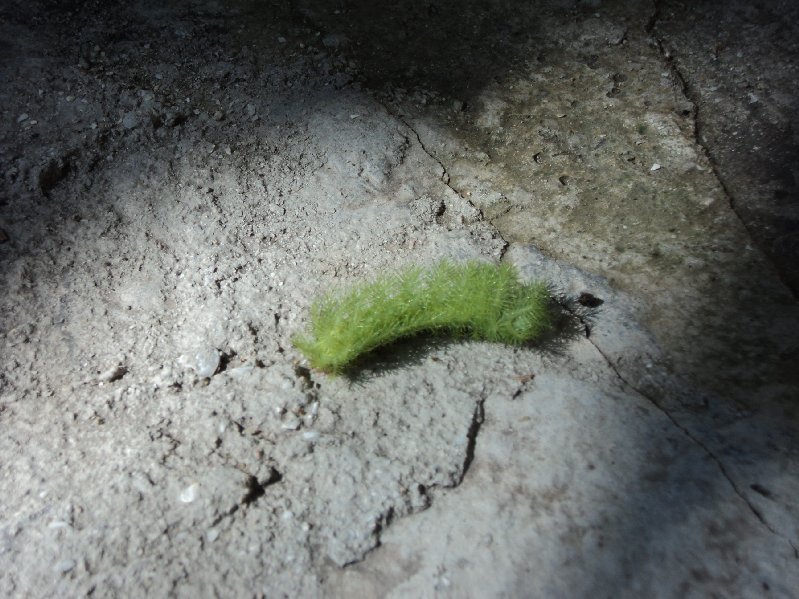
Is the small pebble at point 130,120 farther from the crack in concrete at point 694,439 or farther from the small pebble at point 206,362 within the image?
the crack in concrete at point 694,439

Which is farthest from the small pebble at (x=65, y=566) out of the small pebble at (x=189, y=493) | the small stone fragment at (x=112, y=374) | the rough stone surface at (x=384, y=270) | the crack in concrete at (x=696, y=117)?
the crack in concrete at (x=696, y=117)

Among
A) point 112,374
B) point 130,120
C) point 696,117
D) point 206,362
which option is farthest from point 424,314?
point 696,117

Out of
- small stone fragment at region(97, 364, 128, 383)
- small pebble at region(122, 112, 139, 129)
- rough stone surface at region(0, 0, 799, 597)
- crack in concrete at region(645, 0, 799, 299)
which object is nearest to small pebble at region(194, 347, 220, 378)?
rough stone surface at region(0, 0, 799, 597)

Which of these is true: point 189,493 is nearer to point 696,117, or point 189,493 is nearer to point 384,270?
point 384,270

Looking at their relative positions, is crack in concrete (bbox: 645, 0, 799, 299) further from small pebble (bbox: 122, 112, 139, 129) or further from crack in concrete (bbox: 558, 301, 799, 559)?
small pebble (bbox: 122, 112, 139, 129)

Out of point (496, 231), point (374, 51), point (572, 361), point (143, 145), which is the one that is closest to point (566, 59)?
point (374, 51)

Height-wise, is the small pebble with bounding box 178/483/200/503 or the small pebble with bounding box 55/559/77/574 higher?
the small pebble with bounding box 178/483/200/503

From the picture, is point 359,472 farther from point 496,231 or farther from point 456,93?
point 456,93

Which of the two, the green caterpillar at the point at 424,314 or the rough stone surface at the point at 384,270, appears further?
the green caterpillar at the point at 424,314
